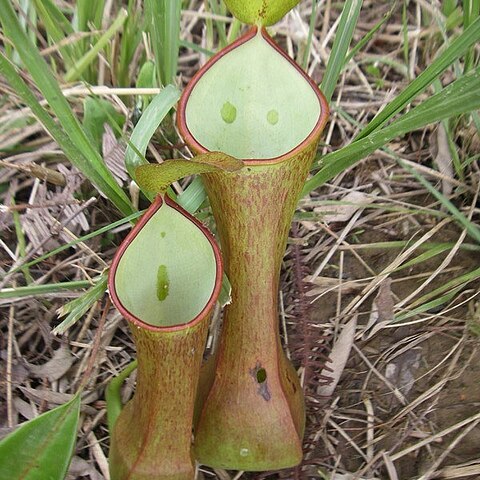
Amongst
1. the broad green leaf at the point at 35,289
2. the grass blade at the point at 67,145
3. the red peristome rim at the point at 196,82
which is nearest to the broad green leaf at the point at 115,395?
the broad green leaf at the point at 35,289

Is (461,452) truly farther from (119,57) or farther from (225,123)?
(119,57)

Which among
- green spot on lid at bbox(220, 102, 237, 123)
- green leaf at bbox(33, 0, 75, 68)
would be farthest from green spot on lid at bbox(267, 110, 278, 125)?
green leaf at bbox(33, 0, 75, 68)

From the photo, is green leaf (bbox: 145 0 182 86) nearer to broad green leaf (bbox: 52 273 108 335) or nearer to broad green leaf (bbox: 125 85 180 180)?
broad green leaf (bbox: 125 85 180 180)

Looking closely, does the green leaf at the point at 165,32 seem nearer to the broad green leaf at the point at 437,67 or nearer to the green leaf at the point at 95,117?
the green leaf at the point at 95,117

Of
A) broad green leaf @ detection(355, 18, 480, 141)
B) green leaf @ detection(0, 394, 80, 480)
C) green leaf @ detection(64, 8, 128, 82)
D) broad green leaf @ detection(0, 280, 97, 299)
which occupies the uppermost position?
green leaf @ detection(64, 8, 128, 82)

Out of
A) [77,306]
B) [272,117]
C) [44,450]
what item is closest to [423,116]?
[272,117]

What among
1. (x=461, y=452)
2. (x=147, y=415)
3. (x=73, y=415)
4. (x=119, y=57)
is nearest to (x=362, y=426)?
(x=461, y=452)

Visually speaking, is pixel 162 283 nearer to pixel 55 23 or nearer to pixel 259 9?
pixel 259 9
